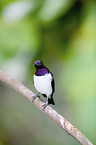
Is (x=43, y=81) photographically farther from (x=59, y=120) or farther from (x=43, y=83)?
(x=59, y=120)

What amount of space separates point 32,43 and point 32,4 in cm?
22

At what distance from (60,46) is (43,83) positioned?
0.57 m

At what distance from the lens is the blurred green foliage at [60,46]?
3.40 ft

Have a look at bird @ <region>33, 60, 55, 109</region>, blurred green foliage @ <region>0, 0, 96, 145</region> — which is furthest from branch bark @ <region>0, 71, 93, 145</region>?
blurred green foliage @ <region>0, 0, 96, 145</region>

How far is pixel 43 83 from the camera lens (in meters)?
0.63

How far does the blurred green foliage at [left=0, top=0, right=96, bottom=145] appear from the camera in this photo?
3.40 feet

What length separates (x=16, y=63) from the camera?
1163 mm

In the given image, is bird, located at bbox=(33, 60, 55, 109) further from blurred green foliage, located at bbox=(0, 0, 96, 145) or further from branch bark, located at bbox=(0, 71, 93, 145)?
blurred green foliage, located at bbox=(0, 0, 96, 145)

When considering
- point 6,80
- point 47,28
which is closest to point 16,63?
point 47,28

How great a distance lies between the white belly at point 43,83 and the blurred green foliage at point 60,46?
0.39 metres

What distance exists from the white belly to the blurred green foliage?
0.39 meters

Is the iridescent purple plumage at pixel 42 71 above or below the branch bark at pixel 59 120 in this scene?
above

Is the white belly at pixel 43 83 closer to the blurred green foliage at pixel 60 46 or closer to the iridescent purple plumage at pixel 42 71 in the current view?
the iridescent purple plumage at pixel 42 71

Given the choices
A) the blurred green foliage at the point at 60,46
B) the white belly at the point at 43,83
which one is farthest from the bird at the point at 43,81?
the blurred green foliage at the point at 60,46
